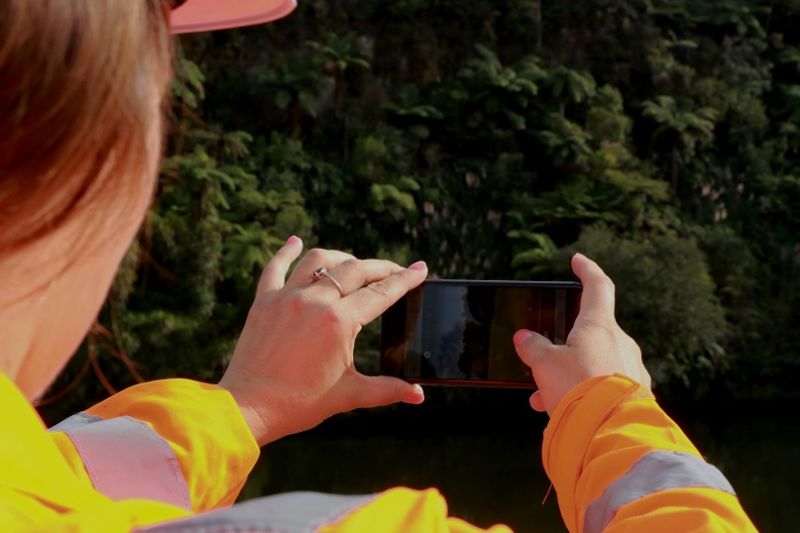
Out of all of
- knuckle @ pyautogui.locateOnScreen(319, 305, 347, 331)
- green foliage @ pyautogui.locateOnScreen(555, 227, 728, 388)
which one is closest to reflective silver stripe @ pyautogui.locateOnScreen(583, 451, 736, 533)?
knuckle @ pyautogui.locateOnScreen(319, 305, 347, 331)

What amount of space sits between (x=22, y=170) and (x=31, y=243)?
0.03 meters

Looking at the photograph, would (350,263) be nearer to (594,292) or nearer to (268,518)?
(594,292)

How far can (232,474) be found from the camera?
0.60 m

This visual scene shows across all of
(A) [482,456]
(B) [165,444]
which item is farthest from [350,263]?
(A) [482,456]

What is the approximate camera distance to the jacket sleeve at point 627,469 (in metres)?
0.43

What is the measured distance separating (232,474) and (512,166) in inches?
532

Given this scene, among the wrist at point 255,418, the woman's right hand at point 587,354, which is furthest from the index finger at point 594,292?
the wrist at point 255,418

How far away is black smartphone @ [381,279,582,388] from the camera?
892 mm

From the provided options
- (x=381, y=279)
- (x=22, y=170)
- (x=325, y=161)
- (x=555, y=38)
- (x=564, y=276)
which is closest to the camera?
(x=22, y=170)

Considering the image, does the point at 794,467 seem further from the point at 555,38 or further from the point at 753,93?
the point at 555,38

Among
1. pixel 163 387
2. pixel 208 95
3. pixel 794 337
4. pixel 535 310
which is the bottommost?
pixel 794 337

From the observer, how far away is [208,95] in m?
14.3

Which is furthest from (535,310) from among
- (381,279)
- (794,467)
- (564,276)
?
(564,276)

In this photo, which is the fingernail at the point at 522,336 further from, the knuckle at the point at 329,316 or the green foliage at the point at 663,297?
the green foliage at the point at 663,297
